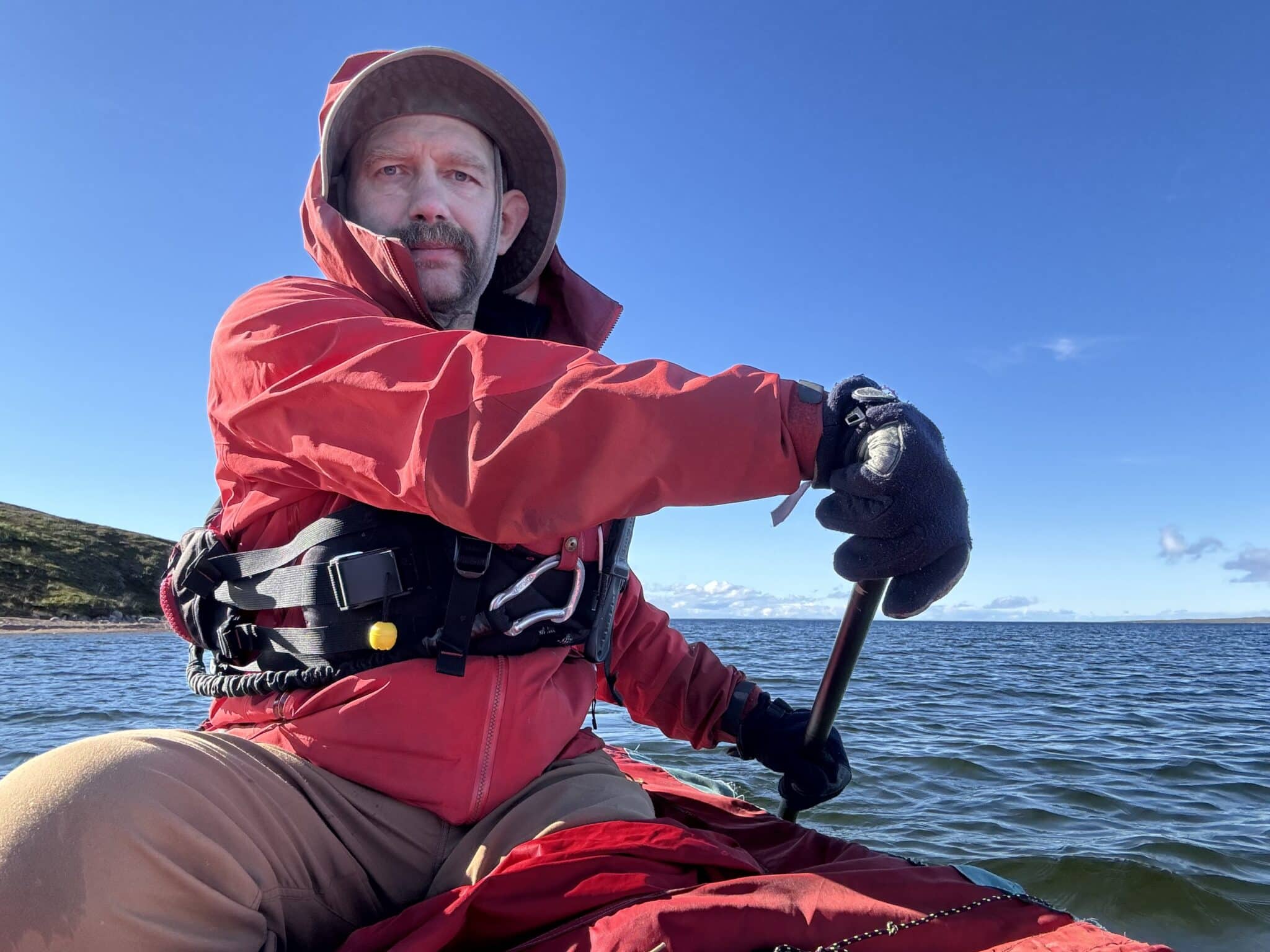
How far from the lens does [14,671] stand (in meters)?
15.6

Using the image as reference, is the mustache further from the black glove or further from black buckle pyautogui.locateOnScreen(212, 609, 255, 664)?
the black glove

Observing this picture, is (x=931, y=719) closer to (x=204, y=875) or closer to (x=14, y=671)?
(x=204, y=875)

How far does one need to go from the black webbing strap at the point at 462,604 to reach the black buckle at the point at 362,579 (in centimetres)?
14

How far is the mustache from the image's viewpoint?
259cm

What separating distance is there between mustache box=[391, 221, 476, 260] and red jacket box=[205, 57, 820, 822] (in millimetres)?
313

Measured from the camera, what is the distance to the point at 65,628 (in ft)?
117

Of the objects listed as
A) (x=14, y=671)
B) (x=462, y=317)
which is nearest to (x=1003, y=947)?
(x=462, y=317)

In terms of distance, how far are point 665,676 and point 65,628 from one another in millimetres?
41566

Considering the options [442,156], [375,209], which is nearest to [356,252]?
[375,209]

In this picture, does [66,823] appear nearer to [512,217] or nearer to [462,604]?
[462,604]

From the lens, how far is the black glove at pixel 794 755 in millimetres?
2932

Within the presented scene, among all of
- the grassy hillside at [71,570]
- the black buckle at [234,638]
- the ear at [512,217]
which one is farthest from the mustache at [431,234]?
the grassy hillside at [71,570]

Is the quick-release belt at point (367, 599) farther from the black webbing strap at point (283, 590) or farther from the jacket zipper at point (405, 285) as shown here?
the jacket zipper at point (405, 285)

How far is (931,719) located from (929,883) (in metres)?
8.57
